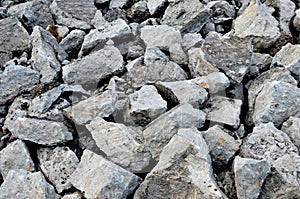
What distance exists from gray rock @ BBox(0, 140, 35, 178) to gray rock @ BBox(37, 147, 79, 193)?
0.12m

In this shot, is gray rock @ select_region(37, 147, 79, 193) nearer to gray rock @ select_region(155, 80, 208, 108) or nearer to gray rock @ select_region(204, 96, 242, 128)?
gray rock @ select_region(155, 80, 208, 108)

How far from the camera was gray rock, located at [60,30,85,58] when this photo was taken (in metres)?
4.82

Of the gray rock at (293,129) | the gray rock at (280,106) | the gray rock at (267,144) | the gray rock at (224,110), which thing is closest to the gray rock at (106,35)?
the gray rock at (224,110)

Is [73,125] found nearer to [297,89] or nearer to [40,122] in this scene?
[40,122]

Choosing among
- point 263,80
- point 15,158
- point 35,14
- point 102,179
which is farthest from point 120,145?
point 35,14

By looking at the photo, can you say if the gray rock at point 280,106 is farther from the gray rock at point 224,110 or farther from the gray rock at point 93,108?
the gray rock at point 93,108

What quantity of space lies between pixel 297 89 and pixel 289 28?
4.27ft

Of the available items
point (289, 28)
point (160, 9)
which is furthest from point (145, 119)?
point (289, 28)

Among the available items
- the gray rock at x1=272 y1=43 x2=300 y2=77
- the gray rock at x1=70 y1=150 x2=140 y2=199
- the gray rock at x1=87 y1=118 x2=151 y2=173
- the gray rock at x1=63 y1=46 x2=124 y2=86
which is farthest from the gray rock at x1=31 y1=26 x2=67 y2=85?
the gray rock at x1=272 y1=43 x2=300 y2=77

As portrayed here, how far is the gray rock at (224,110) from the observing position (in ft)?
12.2

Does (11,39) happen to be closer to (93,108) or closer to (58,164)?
(93,108)

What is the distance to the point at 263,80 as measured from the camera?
411 cm

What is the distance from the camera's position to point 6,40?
4.82 m

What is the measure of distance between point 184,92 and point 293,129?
3.43 ft
